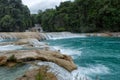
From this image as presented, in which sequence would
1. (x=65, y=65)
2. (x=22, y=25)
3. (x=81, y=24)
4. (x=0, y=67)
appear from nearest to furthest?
(x=0, y=67)
(x=65, y=65)
(x=81, y=24)
(x=22, y=25)

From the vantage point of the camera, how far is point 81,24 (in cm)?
5503

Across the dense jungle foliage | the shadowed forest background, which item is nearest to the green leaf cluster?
the shadowed forest background

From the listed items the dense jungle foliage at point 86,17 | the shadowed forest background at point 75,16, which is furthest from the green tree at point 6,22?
the dense jungle foliage at point 86,17

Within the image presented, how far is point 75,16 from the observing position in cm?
5866

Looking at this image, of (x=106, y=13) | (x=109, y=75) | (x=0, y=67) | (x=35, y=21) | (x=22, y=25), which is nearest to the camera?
(x=0, y=67)

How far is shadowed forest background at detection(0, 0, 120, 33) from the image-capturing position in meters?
48.6

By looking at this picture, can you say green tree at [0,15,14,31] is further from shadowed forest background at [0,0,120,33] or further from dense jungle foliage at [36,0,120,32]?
dense jungle foliage at [36,0,120,32]

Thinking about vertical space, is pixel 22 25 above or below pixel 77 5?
below

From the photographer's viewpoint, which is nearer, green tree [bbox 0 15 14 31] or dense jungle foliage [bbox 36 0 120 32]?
dense jungle foliage [bbox 36 0 120 32]

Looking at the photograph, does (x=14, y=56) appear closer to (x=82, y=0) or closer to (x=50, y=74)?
(x=50, y=74)

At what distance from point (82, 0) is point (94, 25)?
25.0ft

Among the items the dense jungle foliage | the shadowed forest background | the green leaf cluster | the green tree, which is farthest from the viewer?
the green leaf cluster

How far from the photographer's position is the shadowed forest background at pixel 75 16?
48625 mm

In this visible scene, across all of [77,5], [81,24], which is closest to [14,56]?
[81,24]
